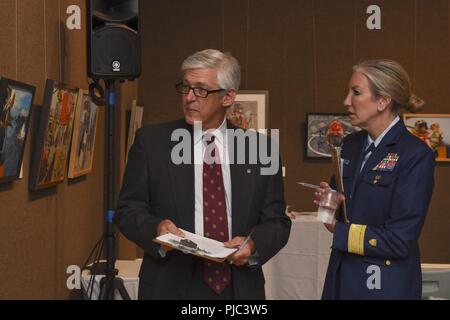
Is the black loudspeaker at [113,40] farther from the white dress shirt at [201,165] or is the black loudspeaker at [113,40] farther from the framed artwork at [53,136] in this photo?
the white dress shirt at [201,165]

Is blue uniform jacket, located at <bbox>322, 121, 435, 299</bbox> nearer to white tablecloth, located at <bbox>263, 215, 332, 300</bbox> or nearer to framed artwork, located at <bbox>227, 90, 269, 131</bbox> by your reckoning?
white tablecloth, located at <bbox>263, 215, 332, 300</bbox>

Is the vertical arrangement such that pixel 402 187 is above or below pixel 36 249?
above

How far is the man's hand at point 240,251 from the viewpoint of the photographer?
2.38 metres

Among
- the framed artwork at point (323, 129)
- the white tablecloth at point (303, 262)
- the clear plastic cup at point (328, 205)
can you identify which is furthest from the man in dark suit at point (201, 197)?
the framed artwork at point (323, 129)

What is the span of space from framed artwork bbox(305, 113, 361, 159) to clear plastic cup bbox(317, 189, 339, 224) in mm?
4283

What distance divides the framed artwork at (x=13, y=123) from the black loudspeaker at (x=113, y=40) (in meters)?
0.66

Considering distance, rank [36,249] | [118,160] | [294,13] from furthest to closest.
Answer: [294,13] < [118,160] < [36,249]

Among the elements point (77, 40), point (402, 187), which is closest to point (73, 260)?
point (77, 40)

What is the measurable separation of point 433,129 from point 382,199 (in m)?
4.53

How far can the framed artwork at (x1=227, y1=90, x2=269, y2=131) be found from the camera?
6815 mm

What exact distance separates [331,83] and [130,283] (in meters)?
3.30

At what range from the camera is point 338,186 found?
2.80 metres

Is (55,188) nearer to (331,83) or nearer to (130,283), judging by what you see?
(130,283)
